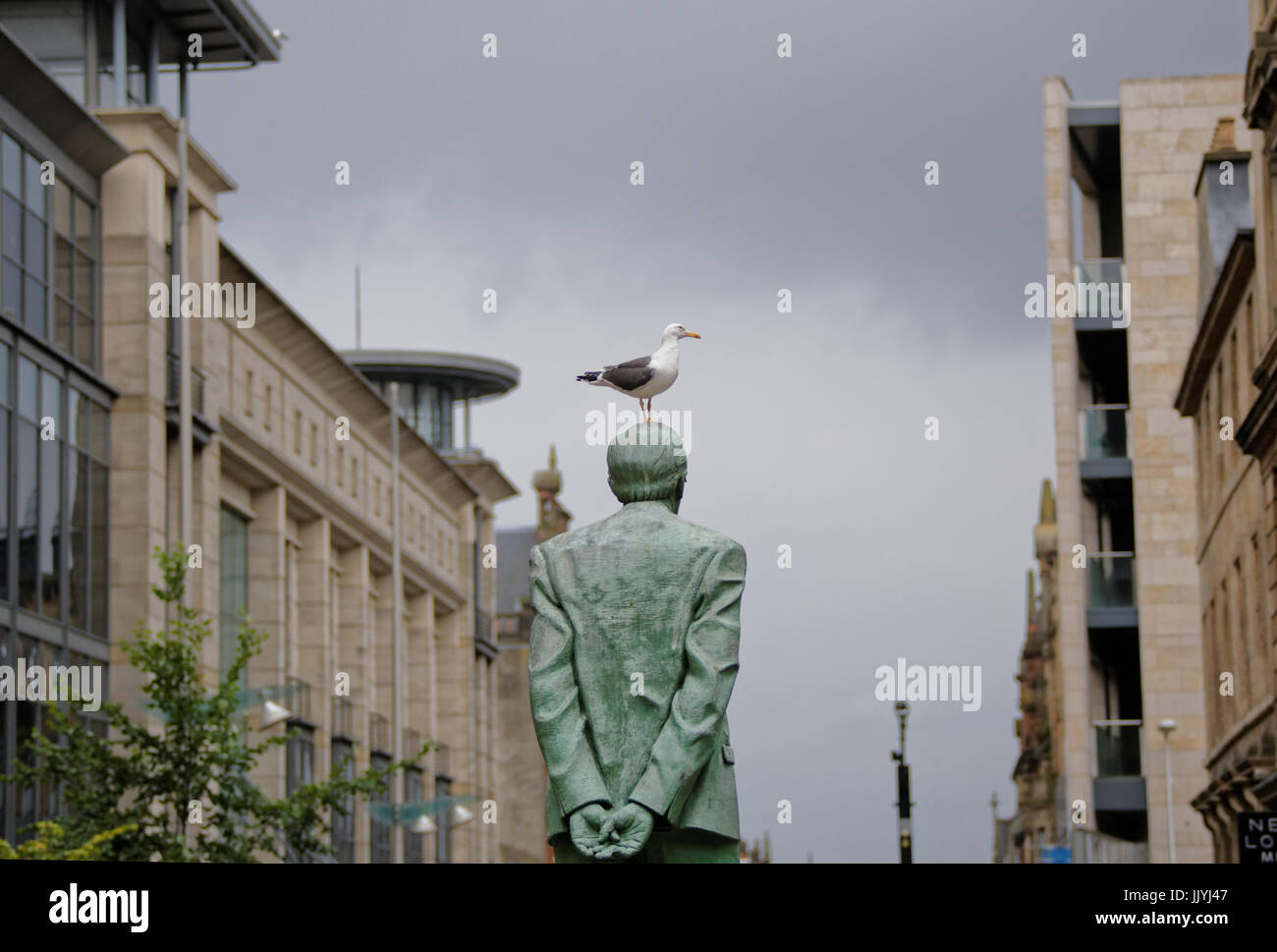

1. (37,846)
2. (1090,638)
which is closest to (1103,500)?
(1090,638)

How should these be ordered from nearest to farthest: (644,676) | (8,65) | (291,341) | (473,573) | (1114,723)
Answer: (644,676)
(8,65)
(1114,723)
(291,341)
(473,573)

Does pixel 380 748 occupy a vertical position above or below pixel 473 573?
below

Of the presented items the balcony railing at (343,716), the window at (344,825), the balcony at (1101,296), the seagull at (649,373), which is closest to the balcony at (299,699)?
the window at (344,825)

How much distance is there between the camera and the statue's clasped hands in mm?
8422

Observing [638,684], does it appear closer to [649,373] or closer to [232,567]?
[649,373]

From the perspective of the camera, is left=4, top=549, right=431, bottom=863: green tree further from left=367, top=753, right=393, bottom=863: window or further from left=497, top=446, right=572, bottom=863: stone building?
left=497, top=446, right=572, bottom=863: stone building

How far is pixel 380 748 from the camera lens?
70562 millimetres

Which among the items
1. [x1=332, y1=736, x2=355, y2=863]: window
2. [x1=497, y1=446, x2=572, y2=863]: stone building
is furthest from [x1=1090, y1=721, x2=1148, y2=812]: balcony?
[x1=497, y1=446, x2=572, y2=863]: stone building

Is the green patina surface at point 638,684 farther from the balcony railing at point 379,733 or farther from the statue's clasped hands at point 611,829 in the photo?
the balcony railing at point 379,733

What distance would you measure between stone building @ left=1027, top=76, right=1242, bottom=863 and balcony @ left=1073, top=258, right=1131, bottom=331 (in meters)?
0.04

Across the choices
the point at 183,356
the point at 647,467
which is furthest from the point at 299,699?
the point at 647,467
